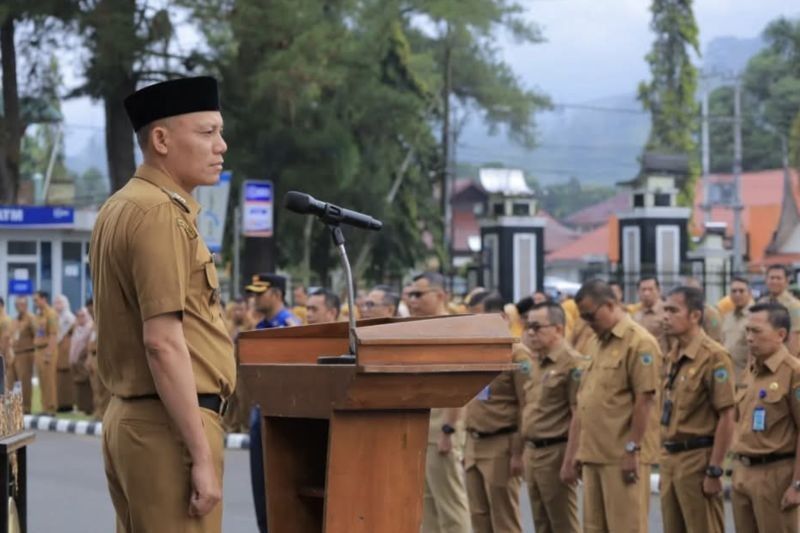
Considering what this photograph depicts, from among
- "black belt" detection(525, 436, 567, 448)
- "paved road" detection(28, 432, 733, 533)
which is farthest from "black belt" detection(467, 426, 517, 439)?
"paved road" detection(28, 432, 733, 533)

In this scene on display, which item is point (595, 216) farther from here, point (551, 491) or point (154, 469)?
point (154, 469)

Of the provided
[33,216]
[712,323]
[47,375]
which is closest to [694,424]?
[712,323]

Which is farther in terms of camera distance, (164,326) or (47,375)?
(47,375)

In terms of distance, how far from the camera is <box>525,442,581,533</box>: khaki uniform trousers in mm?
9711

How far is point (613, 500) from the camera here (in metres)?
9.12

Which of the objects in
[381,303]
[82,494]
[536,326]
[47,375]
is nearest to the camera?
[536,326]

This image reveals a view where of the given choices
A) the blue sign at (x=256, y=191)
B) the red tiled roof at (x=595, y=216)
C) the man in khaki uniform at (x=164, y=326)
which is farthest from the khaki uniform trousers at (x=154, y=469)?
the red tiled roof at (x=595, y=216)

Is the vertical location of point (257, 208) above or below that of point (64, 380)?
above

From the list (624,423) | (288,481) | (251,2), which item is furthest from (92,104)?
(288,481)

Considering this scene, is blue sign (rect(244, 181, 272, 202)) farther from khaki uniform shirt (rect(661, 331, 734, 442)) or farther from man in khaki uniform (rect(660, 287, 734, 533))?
khaki uniform shirt (rect(661, 331, 734, 442))

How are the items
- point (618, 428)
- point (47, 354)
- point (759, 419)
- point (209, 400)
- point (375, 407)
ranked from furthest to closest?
point (47, 354)
point (618, 428)
point (759, 419)
point (375, 407)
point (209, 400)

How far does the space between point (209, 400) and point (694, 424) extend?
5043 millimetres

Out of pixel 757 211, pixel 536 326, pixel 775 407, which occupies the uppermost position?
pixel 757 211

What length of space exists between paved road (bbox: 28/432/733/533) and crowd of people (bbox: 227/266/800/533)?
64.1 inches
